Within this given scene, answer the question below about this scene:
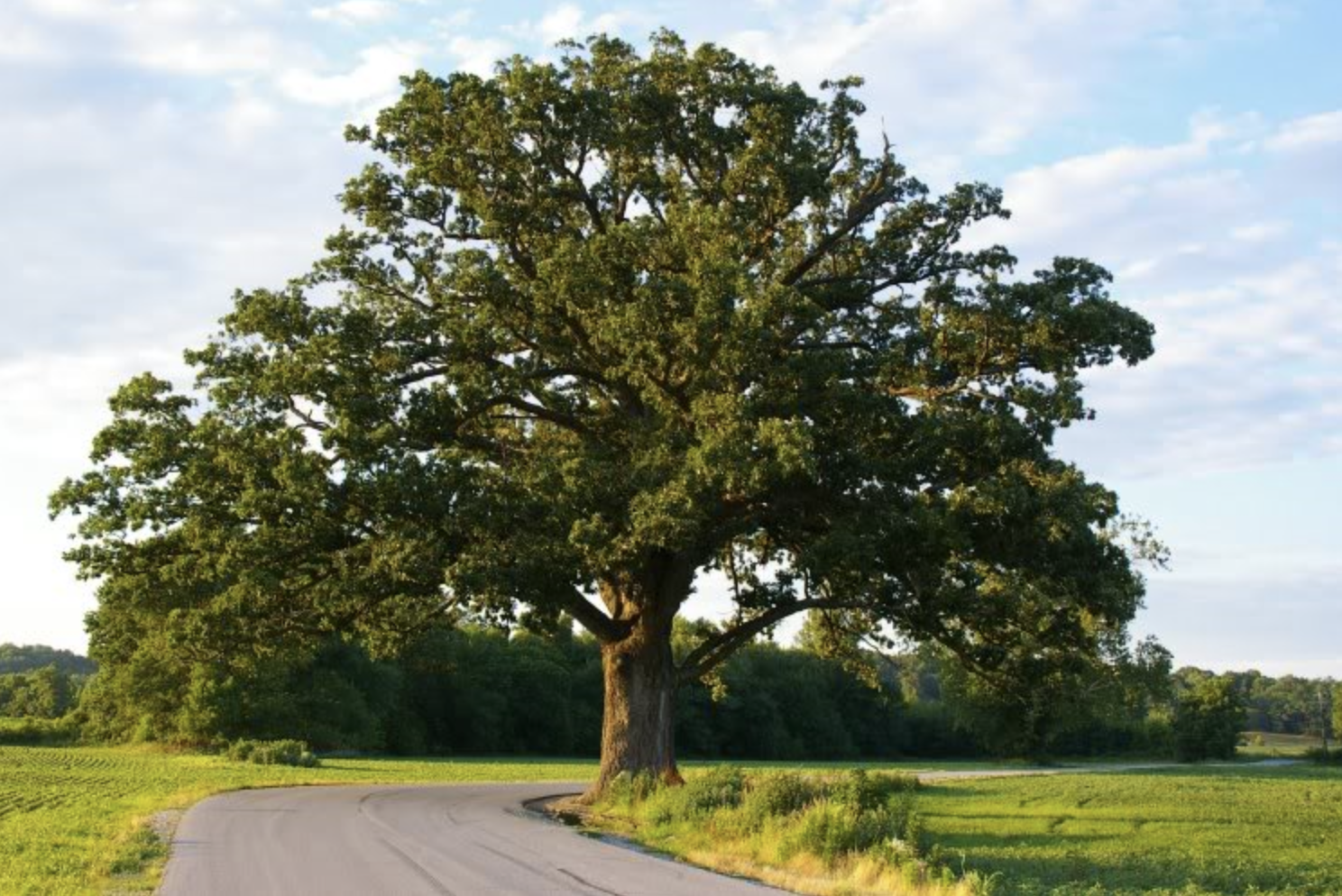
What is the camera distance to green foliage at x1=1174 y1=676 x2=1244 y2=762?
11200 centimetres

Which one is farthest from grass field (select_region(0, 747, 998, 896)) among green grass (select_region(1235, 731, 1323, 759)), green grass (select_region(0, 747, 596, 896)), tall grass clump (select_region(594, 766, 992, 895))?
green grass (select_region(1235, 731, 1323, 759))

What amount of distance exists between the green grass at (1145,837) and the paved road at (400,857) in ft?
15.9

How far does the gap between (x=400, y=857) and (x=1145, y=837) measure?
50.3ft

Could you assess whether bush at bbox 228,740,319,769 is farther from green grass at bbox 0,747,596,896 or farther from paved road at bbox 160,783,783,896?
paved road at bbox 160,783,783,896

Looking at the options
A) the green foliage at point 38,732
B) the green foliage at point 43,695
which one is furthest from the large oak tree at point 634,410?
the green foliage at point 43,695

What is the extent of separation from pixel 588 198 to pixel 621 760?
45.5 feet

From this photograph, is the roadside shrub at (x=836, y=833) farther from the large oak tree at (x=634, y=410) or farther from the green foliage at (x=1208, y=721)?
the green foliage at (x=1208, y=721)

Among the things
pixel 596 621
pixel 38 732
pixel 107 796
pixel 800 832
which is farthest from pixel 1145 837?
pixel 38 732

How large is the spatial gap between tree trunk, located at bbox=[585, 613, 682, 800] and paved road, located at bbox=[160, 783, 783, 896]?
362 centimetres

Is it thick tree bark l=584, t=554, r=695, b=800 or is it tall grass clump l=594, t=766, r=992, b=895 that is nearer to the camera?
tall grass clump l=594, t=766, r=992, b=895

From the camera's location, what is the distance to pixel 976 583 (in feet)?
95.5

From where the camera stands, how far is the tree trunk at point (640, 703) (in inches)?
1203

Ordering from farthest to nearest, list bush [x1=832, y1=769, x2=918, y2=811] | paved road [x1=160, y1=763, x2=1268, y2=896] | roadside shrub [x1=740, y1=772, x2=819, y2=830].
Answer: roadside shrub [x1=740, y1=772, x2=819, y2=830] < bush [x1=832, y1=769, x2=918, y2=811] < paved road [x1=160, y1=763, x2=1268, y2=896]

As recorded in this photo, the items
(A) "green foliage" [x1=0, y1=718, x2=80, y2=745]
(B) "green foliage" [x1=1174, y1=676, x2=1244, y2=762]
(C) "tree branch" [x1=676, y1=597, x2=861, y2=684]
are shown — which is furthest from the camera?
(B) "green foliage" [x1=1174, y1=676, x2=1244, y2=762]
